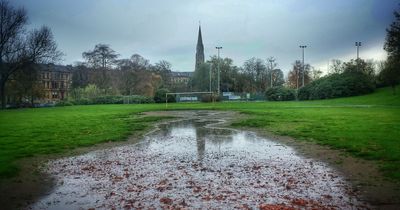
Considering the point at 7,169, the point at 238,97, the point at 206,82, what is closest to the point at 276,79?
the point at 206,82

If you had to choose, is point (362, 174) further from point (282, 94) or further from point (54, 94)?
point (54, 94)

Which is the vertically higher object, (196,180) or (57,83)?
(57,83)

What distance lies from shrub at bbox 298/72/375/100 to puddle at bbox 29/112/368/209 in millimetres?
51753

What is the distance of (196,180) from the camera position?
310 inches

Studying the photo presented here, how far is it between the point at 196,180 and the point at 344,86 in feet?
188

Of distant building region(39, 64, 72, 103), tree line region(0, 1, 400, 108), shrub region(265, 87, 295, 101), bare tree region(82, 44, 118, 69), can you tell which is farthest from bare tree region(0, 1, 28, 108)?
distant building region(39, 64, 72, 103)

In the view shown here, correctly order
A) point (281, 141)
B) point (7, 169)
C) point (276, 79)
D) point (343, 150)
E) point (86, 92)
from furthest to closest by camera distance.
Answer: point (276, 79), point (86, 92), point (281, 141), point (343, 150), point (7, 169)

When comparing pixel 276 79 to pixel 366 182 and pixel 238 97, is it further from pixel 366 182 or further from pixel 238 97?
pixel 366 182

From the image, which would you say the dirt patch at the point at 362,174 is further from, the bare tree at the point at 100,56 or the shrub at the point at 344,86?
the bare tree at the point at 100,56

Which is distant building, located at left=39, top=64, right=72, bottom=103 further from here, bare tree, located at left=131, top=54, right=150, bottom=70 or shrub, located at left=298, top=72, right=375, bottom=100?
shrub, located at left=298, top=72, right=375, bottom=100

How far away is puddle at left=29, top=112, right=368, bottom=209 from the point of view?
639 cm

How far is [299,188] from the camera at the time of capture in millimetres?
7227

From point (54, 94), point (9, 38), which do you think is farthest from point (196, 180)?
point (54, 94)

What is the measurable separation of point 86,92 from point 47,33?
3045 centimetres
